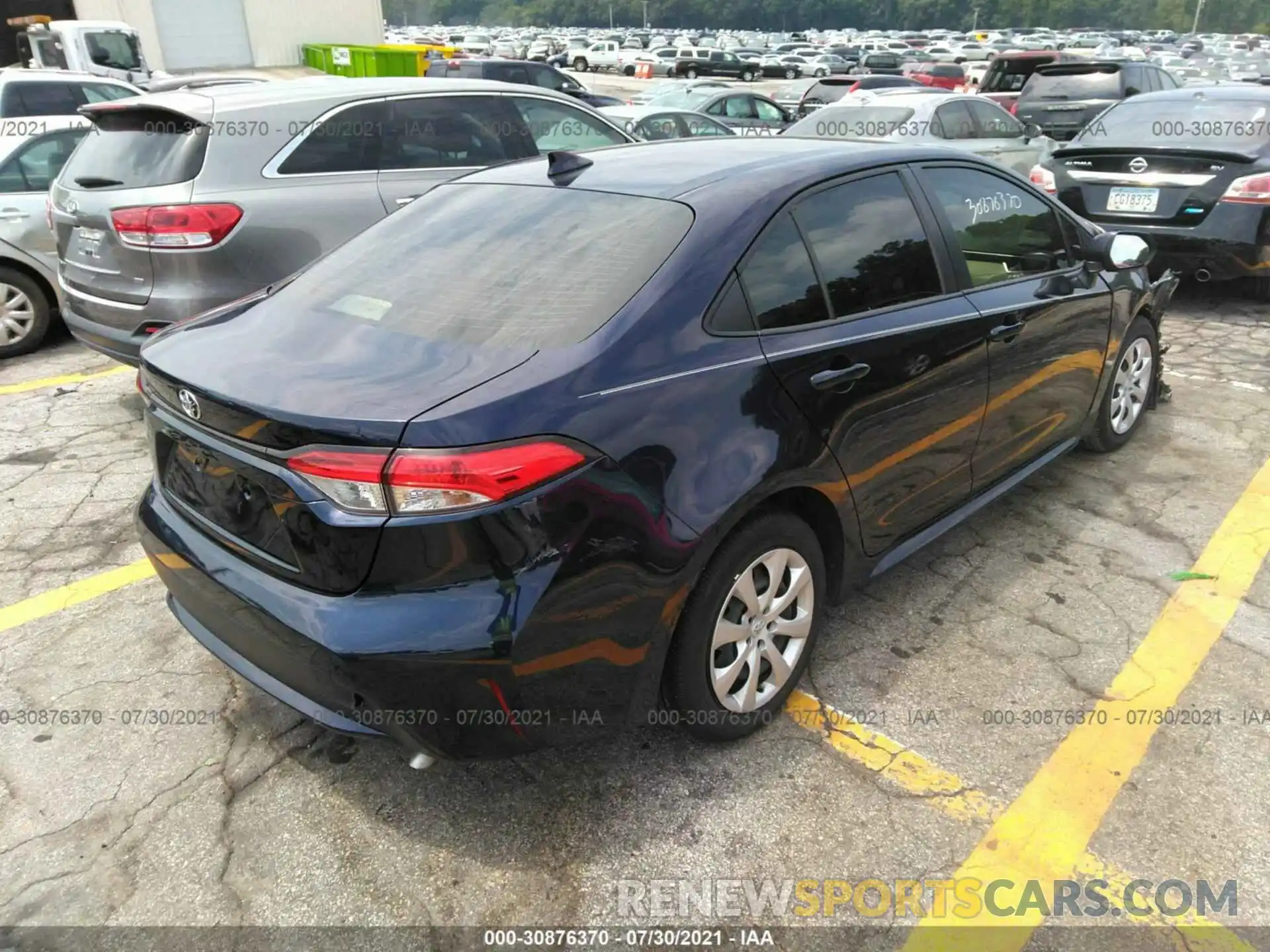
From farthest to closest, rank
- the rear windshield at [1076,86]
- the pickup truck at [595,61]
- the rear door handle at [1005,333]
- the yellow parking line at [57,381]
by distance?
the pickup truck at [595,61] < the rear windshield at [1076,86] < the yellow parking line at [57,381] < the rear door handle at [1005,333]

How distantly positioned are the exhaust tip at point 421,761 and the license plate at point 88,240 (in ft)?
12.2

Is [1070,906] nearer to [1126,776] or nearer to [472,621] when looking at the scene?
[1126,776]

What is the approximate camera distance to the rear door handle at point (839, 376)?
8.38ft

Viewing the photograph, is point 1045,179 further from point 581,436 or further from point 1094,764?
point 581,436

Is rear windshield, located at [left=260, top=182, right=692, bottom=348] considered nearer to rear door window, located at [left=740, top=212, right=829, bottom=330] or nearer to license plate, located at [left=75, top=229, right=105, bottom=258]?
rear door window, located at [left=740, top=212, right=829, bottom=330]

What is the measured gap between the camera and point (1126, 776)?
2551 millimetres

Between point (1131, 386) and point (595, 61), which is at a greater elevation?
point (1131, 386)

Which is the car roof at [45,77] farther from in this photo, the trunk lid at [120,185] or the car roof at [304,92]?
the trunk lid at [120,185]

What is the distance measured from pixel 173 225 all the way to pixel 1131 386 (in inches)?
189

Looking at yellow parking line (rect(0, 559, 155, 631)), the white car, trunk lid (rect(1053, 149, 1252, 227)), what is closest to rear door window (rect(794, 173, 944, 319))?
yellow parking line (rect(0, 559, 155, 631))

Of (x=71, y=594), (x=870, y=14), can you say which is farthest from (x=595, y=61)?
(x=870, y=14)

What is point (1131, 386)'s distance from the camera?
4578mm

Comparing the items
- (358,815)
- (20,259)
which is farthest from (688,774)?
(20,259)

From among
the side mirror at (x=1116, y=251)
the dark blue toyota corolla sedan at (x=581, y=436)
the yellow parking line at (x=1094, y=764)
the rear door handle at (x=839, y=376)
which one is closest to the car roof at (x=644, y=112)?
the side mirror at (x=1116, y=251)
